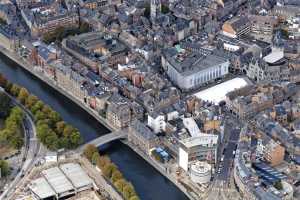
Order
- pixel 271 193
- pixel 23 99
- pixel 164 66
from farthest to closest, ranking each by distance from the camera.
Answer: pixel 164 66 < pixel 23 99 < pixel 271 193

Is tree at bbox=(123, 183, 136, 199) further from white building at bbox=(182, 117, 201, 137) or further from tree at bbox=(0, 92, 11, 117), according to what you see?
tree at bbox=(0, 92, 11, 117)

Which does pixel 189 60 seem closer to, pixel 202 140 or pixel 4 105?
pixel 202 140

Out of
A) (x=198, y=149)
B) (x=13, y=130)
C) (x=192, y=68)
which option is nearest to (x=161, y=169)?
(x=198, y=149)

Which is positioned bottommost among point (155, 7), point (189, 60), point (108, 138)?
point (108, 138)

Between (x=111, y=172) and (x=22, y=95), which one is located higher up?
(x=22, y=95)

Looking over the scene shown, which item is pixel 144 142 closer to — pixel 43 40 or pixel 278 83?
pixel 278 83

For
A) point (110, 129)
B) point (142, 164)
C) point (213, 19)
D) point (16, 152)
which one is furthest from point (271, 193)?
point (213, 19)
